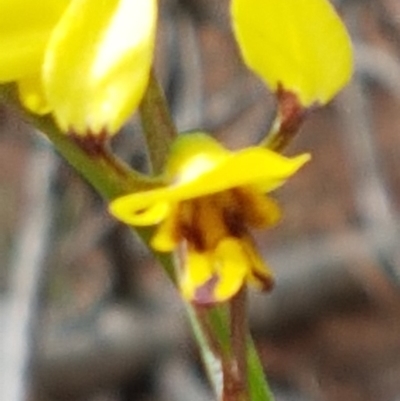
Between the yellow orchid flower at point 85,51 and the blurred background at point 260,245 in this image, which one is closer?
the yellow orchid flower at point 85,51

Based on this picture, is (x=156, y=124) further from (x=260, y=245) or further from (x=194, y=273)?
(x=260, y=245)

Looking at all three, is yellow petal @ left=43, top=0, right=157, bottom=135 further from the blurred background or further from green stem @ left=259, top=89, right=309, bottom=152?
the blurred background

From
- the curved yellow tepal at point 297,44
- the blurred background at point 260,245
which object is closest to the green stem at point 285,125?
the curved yellow tepal at point 297,44

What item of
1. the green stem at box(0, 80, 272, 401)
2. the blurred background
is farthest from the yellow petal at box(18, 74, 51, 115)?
the blurred background

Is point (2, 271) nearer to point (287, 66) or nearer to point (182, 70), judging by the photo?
point (182, 70)

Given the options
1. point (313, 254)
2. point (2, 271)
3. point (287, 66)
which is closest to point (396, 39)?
point (313, 254)

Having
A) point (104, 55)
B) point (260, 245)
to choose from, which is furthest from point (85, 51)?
point (260, 245)

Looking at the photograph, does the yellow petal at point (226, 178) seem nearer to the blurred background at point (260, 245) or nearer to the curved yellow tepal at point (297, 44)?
the curved yellow tepal at point (297, 44)

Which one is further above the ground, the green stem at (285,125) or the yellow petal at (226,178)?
the yellow petal at (226,178)
